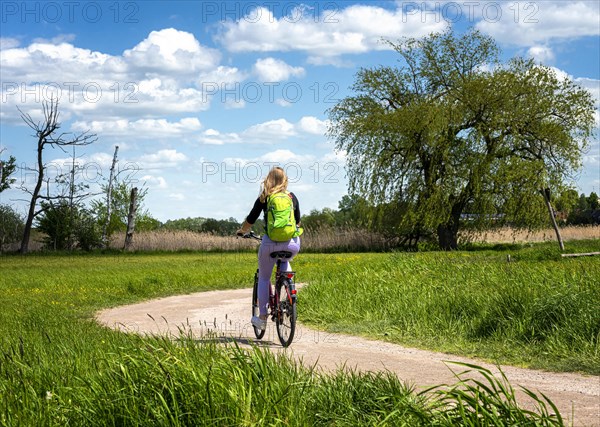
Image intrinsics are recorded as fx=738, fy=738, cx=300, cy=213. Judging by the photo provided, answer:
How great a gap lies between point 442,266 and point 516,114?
2560 centimetres

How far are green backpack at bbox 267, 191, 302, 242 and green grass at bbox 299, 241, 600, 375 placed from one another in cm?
232

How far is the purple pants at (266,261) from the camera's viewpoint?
349 inches

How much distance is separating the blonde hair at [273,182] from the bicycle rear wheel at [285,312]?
1.15 meters

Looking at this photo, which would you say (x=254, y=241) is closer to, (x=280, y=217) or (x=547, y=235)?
(x=547, y=235)

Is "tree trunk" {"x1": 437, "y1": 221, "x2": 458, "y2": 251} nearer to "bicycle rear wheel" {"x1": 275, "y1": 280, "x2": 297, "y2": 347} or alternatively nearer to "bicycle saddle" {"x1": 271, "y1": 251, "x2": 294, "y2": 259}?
"bicycle rear wheel" {"x1": 275, "y1": 280, "x2": 297, "y2": 347}

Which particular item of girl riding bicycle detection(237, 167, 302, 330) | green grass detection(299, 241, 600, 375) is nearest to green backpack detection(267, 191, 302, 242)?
girl riding bicycle detection(237, 167, 302, 330)

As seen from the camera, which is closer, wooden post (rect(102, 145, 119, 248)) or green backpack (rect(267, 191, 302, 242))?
green backpack (rect(267, 191, 302, 242))

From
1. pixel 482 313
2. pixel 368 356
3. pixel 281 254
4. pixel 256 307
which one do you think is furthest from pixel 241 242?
pixel 368 356

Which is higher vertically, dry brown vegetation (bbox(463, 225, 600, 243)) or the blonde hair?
the blonde hair

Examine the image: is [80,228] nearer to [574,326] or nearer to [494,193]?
[494,193]

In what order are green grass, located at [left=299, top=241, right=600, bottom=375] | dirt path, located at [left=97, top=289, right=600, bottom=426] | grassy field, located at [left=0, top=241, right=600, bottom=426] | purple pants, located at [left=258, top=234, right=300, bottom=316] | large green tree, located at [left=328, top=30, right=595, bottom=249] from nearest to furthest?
grassy field, located at [left=0, top=241, right=600, bottom=426], dirt path, located at [left=97, top=289, right=600, bottom=426], green grass, located at [left=299, top=241, right=600, bottom=375], purple pants, located at [left=258, top=234, right=300, bottom=316], large green tree, located at [left=328, top=30, right=595, bottom=249]

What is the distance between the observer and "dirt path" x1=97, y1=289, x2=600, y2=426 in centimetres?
646

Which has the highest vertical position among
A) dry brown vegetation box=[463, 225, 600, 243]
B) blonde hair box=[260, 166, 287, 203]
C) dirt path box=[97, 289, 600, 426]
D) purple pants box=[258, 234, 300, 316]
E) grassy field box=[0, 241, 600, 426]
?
blonde hair box=[260, 166, 287, 203]

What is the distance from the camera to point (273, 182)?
8812 millimetres
